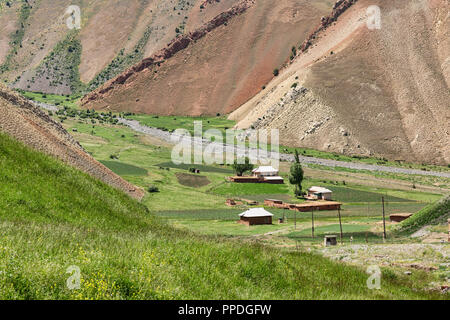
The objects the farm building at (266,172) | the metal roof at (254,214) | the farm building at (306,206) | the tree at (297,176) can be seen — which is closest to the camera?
the metal roof at (254,214)

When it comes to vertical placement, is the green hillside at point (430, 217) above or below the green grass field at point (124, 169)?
below

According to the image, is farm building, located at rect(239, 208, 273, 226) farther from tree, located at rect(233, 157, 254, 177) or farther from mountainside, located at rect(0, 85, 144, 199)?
tree, located at rect(233, 157, 254, 177)

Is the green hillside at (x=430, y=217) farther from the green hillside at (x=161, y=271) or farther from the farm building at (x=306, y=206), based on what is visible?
the farm building at (x=306, y=206)

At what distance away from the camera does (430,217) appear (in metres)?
47.4

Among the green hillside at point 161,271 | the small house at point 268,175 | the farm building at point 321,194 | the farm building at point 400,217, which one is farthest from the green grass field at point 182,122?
the green hillside at point 161,271

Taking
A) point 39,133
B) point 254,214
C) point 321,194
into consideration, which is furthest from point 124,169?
point 39,133

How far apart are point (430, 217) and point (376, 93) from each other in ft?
353

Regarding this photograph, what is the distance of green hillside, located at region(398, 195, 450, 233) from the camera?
149 feet

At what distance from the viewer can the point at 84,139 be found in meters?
139

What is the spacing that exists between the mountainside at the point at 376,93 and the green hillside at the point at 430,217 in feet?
285

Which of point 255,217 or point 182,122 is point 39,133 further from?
point 182,122

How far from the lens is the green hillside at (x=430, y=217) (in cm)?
4532

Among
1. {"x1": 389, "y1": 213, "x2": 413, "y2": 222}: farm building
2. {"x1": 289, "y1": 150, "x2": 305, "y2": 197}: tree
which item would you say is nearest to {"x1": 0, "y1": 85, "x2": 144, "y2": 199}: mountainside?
{"x1": 389, "y1": 213, "x2": 413, "y2": 222}: farm building
